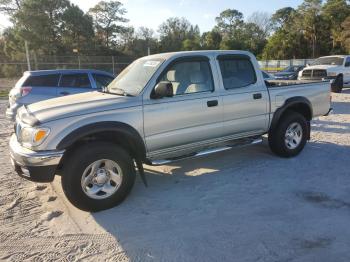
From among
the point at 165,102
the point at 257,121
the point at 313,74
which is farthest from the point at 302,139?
the point at 313,74

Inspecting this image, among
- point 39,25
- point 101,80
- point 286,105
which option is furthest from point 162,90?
point 39,25

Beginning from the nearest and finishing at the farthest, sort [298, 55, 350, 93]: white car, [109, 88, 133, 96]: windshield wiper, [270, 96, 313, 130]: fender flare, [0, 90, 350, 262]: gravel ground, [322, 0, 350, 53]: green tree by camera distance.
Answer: [0, 90, 350, 262]: gravel ground, [109, 88, 133, 96]: windshield wiper, [270, 96, 313, 130]: fender flare, [298, 55, 350, 93]: white car, [322, 0, 350, 53]: green tree

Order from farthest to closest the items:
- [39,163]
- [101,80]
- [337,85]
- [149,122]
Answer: [337,85]
[101,80]
[149,122]
[39,163]

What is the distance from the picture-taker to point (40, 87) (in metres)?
9.55

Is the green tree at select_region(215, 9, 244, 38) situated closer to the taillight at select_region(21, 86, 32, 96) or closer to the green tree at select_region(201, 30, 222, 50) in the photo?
the green tree at select_region(201, 30, 222, 50)

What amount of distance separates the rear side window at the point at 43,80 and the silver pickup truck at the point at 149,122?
4679 mm

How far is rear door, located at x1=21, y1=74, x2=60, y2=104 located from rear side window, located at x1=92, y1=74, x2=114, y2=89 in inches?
43.4

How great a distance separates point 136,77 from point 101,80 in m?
5.49

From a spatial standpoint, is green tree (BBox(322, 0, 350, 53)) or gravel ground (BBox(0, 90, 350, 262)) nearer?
gravel ground (BBox(0, 90, 350, 262))

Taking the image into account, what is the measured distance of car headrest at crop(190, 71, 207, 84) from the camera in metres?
5.42

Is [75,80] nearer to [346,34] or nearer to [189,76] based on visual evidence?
[189,76]

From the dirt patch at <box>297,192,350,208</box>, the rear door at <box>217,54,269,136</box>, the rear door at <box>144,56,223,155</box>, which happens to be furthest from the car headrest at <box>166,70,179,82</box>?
the dirt patch at <box>297,192,350,208</box>

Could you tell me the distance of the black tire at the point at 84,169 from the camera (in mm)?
4285

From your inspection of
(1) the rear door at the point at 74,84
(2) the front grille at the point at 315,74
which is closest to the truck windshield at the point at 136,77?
(1) the rear door at the point at 74,84
